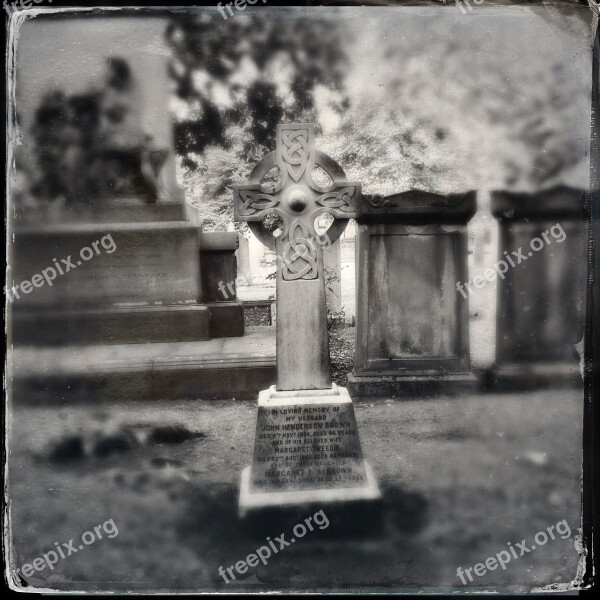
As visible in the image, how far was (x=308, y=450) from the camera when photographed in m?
3.19

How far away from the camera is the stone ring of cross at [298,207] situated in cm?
325

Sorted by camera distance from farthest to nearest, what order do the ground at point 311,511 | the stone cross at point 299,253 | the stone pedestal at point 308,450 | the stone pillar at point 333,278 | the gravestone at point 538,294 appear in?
the stone pillar at point 333,278 → the gravestone at point 538,294 → the stone cross at point 299,253 → the stone pedestal at point 308,450 → the ground at point 311,511

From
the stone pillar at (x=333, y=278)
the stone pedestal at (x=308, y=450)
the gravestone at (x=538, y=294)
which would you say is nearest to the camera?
the stone pedestal at (x=308, y=450)

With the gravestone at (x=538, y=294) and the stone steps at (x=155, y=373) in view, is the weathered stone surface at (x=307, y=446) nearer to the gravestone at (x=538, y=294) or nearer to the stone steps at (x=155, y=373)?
the stone steps at (x=155, y=373)

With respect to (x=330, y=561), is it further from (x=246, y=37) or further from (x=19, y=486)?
(x=246, y=37)

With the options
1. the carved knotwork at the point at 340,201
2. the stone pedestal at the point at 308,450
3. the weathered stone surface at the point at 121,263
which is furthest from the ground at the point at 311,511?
the carved knotwork at the point at 340,201

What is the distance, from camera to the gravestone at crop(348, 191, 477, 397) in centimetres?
498

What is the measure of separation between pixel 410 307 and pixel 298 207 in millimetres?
2367

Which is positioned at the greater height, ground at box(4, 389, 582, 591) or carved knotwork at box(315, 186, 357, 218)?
carved knotwork at box(315, 186, 357, 218)

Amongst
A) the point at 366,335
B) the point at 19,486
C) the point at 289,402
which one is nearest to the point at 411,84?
the point at 366,335

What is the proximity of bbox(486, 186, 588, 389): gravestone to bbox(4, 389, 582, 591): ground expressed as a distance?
0.29 meters

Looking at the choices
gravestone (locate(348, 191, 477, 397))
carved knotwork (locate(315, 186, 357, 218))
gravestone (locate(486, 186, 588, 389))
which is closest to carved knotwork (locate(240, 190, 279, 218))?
carved knotwork (locate(315, 186, 357, 218))

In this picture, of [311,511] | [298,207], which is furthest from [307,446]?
[298,207]

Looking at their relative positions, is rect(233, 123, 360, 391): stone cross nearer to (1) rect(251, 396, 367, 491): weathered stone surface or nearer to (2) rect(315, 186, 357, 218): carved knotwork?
(2) rect(315, 186, 357, 218): carved knotwork
